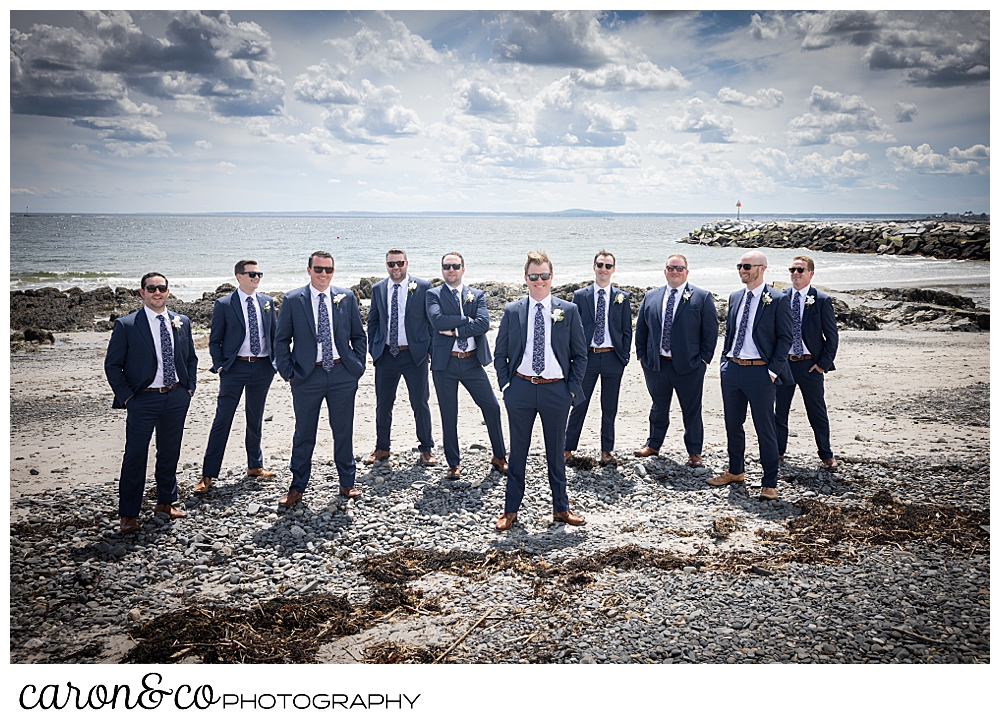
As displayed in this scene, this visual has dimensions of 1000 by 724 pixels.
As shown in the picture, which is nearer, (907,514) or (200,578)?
(200,578)

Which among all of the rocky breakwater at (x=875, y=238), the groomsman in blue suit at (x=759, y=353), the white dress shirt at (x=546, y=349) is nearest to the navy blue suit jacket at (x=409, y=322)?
the white dress shirt at (x=546, y=349)

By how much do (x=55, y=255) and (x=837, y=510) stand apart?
19971 mm

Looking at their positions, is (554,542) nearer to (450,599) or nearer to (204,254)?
(450,599)

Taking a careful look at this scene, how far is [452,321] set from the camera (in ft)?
17.0

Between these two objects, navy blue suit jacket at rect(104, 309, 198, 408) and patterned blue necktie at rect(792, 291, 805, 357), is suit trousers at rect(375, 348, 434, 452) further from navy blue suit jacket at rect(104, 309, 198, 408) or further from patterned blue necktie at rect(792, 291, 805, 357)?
patterned blue necktie at rect(792, 291, 805, 357)

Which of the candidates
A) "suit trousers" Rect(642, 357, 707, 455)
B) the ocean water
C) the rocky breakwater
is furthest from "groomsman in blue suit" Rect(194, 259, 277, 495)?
the rocky breakwater

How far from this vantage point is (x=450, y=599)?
3.67 metres

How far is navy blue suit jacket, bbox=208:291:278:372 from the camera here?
196 inches

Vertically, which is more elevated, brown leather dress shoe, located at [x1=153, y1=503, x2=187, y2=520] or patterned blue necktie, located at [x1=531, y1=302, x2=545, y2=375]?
patterned blue necktie, located at [x1=531, y1=302, x2=545, y2=375]

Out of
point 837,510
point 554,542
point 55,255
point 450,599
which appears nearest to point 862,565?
point 837,510

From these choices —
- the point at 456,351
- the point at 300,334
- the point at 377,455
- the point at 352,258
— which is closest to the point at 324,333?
the point at 300,334

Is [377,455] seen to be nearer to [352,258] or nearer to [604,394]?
[604,394]

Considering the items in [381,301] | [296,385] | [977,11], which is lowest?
[296,385]

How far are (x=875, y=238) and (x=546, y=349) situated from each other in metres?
29.8
